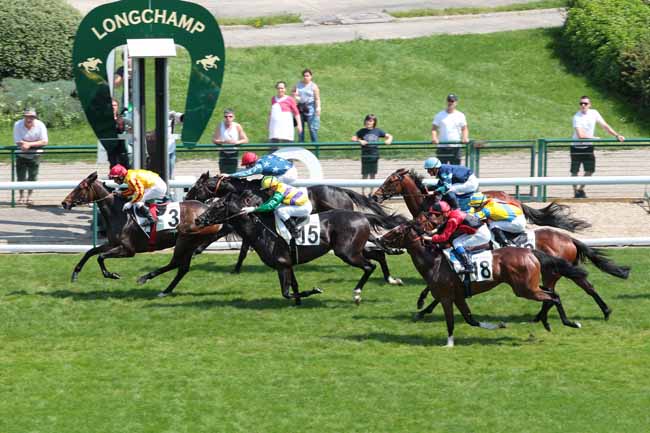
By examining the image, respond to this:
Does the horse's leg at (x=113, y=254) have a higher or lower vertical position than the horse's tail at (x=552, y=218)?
lower

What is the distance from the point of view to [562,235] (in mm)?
13641

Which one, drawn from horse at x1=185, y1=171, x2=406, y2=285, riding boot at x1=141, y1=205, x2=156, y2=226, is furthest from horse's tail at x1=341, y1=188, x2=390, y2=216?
riding boot at x1=141, y1=205, x2=156, y2=226

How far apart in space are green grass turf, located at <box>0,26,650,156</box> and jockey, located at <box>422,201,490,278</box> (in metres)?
11.5

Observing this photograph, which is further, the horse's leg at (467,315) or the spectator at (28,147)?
the spectator at (28,147)

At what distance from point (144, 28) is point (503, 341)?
7.19m

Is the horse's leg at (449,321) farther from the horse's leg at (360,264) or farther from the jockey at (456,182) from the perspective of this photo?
the jockey at (456,182)

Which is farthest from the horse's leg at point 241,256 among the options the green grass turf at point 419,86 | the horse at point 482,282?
the green grass turf at point 419,86

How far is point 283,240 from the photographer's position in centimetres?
1402

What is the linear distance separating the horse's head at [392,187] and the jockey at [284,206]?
1.66 m

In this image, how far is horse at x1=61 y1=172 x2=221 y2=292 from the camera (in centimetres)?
1461

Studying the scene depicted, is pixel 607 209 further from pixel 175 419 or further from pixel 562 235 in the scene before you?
pixel 175 419

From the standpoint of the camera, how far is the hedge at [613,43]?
2623 centimetres

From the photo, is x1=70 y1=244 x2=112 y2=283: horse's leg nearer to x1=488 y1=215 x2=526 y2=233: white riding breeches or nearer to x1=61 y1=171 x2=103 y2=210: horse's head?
x1=61 y1=171 x2=103 y2=210: horse's head

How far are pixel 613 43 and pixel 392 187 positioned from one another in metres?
13.0
